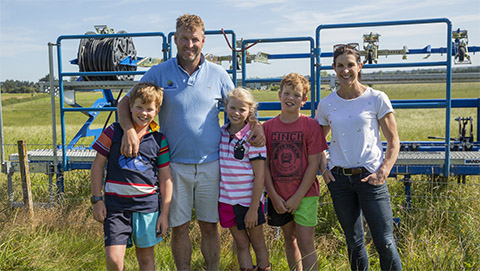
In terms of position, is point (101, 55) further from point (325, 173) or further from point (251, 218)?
point (325, 173)

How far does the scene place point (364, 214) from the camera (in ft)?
11.4

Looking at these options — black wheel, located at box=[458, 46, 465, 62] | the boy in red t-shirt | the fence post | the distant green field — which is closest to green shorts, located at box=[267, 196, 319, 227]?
the boy in red t-shirt

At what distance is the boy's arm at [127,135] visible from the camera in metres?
3.37

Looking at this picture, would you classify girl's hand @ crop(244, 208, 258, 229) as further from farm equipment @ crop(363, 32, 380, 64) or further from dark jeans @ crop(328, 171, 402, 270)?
farm equipment @ crop(363, 32, 380, 64)

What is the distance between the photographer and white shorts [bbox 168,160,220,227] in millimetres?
3658

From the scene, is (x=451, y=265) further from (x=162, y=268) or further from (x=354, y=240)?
(x=162, y=268)

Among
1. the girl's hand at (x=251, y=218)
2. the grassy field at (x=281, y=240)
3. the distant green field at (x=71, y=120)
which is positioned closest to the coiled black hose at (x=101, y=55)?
the grassy field at (x=281, y=240)

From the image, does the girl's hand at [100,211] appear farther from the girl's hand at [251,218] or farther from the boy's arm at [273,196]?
the boy's arm at [273,196]

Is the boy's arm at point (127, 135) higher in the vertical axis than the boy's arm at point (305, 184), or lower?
higher

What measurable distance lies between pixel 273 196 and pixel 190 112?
95 centimetres

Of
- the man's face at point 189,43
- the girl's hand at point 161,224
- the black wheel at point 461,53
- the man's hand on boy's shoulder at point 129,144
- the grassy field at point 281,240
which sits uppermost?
the black wheel at point 461,53

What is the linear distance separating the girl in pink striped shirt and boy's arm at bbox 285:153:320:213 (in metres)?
0.25

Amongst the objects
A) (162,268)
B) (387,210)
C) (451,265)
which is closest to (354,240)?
(387,210)

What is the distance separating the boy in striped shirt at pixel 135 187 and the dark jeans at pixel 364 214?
1.38 meters
